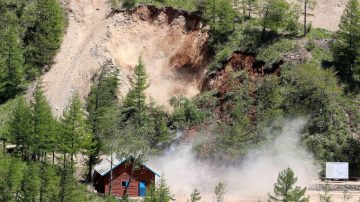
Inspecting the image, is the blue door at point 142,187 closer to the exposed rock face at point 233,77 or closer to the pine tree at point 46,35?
the exposed rock face at point 233,77

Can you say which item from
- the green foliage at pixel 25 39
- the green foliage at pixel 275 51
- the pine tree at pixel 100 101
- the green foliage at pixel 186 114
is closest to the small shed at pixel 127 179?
the pine tree at pixel 100 101

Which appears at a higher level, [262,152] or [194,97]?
[194,97]

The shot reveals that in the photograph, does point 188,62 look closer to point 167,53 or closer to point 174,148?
point 167,53

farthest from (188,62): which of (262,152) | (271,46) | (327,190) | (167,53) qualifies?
(327,190)

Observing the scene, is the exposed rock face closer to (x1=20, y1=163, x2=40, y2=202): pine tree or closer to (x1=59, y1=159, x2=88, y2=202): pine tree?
(x1=59, y1=159, x2=88, y2=202): pine tree

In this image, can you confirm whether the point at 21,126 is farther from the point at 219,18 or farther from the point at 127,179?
the point at 219,18
